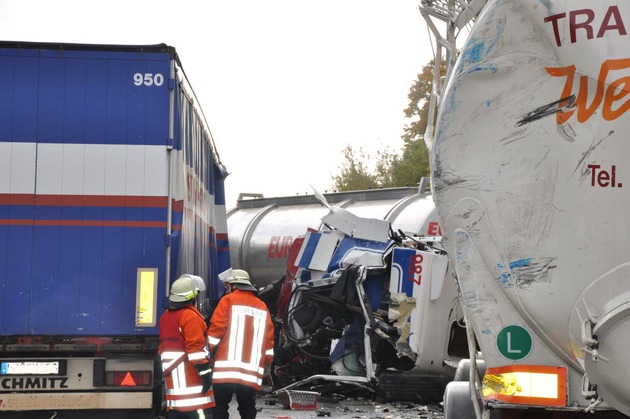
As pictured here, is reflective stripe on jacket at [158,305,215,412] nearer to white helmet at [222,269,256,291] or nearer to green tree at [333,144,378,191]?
white helmet at [222,269,256,291]

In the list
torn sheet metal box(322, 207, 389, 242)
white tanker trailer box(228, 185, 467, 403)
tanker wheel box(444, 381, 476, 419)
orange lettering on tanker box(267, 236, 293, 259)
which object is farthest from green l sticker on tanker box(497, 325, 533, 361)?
orange lettering on tanker box(267, 236, 293, 259)

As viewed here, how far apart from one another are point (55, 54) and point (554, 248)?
564 cm

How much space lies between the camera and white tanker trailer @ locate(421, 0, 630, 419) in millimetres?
3893

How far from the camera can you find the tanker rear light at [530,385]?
4105 millimetres

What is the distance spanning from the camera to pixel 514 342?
4.23 meters

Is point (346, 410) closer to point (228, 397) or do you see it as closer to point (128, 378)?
point (228, 397)

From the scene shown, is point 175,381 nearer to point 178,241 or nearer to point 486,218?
point 178,241

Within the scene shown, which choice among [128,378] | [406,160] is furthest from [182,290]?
[406,160]

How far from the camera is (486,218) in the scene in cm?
428

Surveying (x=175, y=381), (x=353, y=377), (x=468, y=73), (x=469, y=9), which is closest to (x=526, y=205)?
(x=468, y=73)

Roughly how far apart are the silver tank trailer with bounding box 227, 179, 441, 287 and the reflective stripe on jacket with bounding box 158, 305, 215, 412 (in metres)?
8.16

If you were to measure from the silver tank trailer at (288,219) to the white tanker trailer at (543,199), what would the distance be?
37.4 ft

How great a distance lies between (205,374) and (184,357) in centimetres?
22

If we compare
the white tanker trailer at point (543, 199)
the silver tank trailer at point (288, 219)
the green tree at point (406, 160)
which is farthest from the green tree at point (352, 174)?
the white tanker trailer at point (543, 199)
